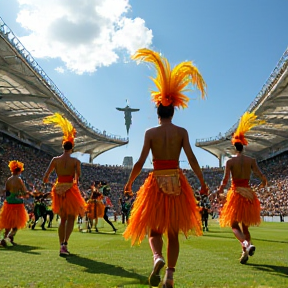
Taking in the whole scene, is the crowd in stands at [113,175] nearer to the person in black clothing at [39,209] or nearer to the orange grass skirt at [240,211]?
the person in black clothing at [39,209]

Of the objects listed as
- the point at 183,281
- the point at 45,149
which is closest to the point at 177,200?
the point at 183,281

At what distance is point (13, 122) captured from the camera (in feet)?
140

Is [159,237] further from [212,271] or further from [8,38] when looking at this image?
[8,38]

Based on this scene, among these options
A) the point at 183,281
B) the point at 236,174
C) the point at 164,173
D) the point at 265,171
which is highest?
the point at 265,171

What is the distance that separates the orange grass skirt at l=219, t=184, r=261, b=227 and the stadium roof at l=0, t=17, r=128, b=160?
22.5 m

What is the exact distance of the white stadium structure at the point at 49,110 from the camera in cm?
2973

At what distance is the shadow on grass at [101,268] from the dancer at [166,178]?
65cm

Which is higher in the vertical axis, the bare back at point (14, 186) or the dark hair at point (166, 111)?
the dark hair at point (166, 111)

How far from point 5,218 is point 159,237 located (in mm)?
5198

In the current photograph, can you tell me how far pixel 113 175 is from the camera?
6097 cm

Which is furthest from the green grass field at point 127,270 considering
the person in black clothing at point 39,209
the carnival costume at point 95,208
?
the person in black clothing at point 39,209

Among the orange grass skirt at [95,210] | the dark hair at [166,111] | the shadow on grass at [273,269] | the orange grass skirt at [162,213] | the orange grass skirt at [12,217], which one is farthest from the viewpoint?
the orange grass skirt at [95,210]

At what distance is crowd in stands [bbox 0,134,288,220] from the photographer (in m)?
35.4

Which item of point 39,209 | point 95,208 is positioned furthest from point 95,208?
point 39,209
